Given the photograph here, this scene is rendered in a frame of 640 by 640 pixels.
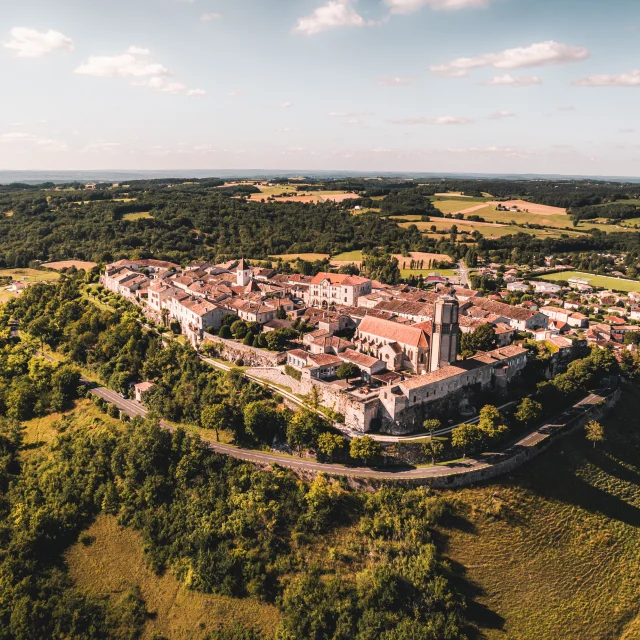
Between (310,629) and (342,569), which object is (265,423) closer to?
(342,569)

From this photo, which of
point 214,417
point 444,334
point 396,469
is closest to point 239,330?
point 214,417

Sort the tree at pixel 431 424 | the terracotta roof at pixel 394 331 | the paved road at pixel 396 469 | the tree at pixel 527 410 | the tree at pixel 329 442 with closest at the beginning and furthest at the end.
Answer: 1. the paved road at pixel 396 469
2. the tree at pixel 329 442
3. the tree at pixel 431 424
4. the tree at pixel 527 410
5. the terracotta roof at pixel 394 331

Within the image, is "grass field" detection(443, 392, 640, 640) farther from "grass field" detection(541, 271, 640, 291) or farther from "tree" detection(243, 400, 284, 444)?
"grass field" detection(541, 271, 640, 291)

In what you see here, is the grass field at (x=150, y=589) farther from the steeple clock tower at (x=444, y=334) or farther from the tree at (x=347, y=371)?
the steeple clock tower at (x=444, y=334)

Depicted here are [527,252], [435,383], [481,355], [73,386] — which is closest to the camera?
[435,383]

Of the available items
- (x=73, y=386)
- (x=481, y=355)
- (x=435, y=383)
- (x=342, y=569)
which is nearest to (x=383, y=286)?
(x=481, y=355)

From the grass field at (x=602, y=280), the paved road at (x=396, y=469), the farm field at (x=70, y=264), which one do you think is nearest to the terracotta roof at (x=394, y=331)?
the paved road at (x=396, y=469)
